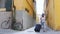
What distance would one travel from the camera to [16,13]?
13.2 m

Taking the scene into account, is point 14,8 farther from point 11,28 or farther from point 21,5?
point 11,28

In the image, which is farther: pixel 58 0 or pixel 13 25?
pixel 13 25

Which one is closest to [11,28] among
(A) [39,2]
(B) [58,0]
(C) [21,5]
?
(C) [21,5]

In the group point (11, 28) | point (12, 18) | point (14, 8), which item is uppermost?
point (14, 8)

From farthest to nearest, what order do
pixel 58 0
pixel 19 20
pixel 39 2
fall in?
pixel 39 2 < pixel 19 20 < pixel 58 0

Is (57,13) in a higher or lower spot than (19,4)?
lower

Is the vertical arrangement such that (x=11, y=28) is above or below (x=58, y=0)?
below

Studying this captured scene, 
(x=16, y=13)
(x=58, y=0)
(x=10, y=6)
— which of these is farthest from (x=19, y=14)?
(x=58, y=0)

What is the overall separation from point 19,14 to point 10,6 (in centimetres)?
118

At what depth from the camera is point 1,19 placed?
13.4 metres

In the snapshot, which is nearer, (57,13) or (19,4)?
(57,13)

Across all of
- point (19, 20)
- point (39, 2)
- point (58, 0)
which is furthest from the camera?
point (39, 2)

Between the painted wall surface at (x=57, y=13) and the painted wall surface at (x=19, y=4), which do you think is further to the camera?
the painted wall surface at (x=19, y=4)

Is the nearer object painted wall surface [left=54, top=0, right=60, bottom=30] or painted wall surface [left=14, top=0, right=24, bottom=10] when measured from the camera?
painted wall surface [left=54, top=0, right=60, bottom=30]
